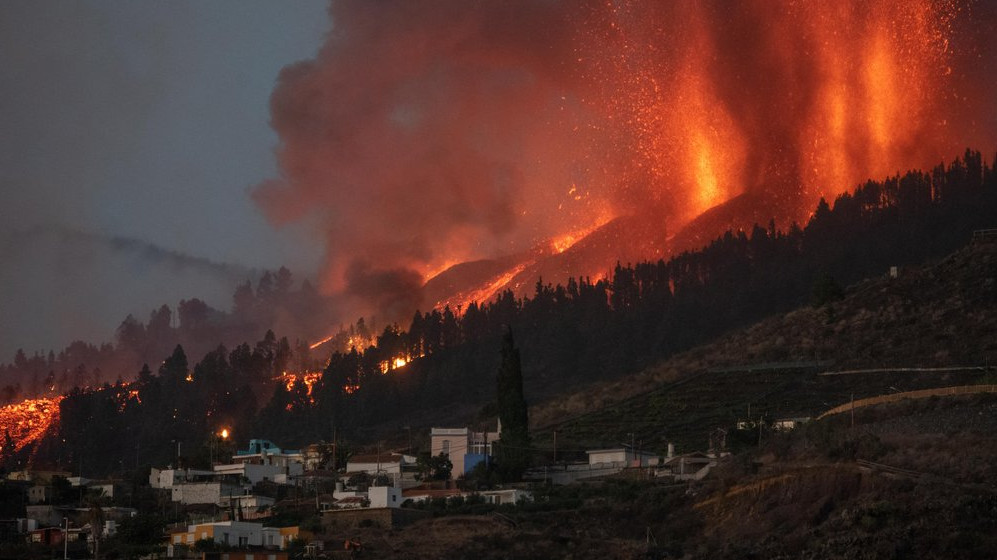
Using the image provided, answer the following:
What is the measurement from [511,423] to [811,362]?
2850 cm

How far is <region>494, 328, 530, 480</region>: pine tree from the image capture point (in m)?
104

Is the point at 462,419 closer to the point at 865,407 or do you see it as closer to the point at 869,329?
the point at 869,329

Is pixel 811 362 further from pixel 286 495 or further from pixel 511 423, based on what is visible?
pixel 286 495

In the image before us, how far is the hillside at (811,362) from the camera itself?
370 ft

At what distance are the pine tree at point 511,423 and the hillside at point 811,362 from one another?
6.64 metres

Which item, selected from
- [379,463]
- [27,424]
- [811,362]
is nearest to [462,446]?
[379,463]

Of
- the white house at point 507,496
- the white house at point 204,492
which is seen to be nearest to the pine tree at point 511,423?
the white house at point 507,496

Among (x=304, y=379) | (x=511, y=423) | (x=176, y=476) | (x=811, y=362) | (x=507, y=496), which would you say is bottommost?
(x=507, y=496)

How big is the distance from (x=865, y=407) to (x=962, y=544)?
117 feet

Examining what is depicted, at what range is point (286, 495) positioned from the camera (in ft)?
359

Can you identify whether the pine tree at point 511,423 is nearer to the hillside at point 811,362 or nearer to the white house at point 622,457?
the white house at point 622,457

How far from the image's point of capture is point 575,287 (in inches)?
6929

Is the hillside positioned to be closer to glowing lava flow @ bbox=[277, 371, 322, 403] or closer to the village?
the village

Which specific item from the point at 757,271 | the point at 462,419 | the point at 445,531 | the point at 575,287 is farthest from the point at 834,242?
the point at 445,531
